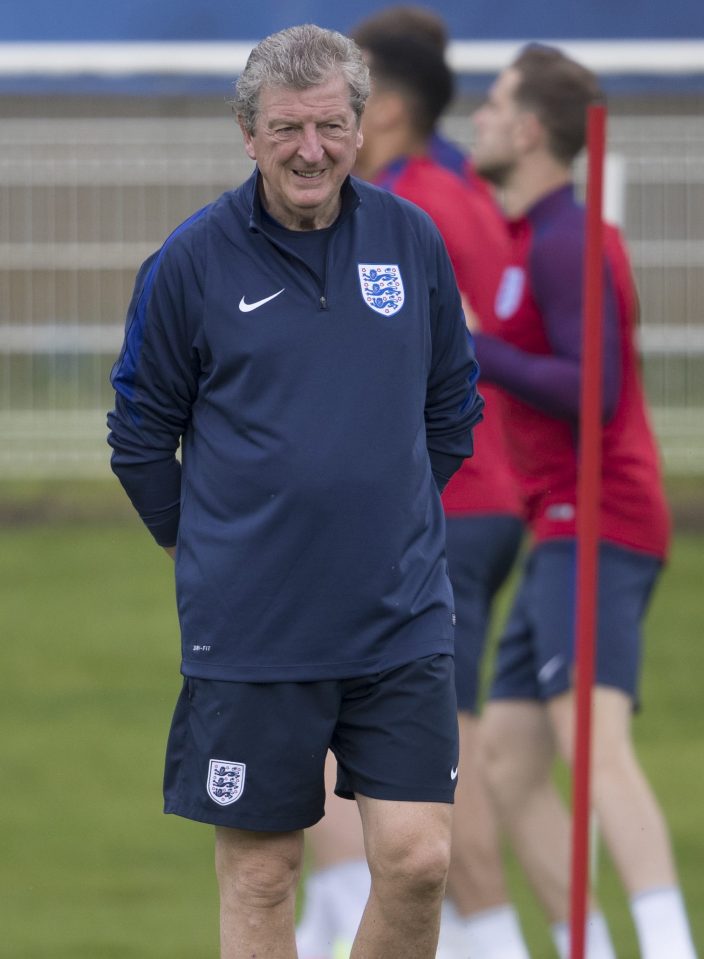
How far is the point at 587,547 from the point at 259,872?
97 centimetres

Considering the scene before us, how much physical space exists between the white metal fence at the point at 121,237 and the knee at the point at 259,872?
8.92 m

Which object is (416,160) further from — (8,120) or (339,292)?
(8,120)

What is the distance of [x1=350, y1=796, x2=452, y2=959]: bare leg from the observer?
3.49 meters

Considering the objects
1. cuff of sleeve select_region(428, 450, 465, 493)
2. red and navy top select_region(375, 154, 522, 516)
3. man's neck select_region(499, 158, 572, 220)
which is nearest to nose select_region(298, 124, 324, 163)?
cuff of sleeve select_region(428, 450, 465, 493)

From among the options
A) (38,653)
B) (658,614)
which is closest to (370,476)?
(38,653)

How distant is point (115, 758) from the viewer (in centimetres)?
716

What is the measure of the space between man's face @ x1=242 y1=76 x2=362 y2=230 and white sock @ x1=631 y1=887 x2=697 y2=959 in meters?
1.96

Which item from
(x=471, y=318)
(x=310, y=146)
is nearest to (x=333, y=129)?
(x=310, y=146)

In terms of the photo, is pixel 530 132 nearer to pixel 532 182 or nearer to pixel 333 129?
pixel 532 182

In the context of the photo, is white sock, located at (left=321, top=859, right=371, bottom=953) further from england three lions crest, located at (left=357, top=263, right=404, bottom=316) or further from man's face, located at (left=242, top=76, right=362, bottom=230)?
man's face, located at (left=242, top=76, right=362, bottom=230)

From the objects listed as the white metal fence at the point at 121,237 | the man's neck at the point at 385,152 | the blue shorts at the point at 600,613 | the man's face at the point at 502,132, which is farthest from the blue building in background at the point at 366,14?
the white metal fence at the point at 121,237

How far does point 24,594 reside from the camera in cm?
1052

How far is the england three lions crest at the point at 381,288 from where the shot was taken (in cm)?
345

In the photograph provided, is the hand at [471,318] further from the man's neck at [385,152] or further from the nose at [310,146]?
the nose at [310,146]
